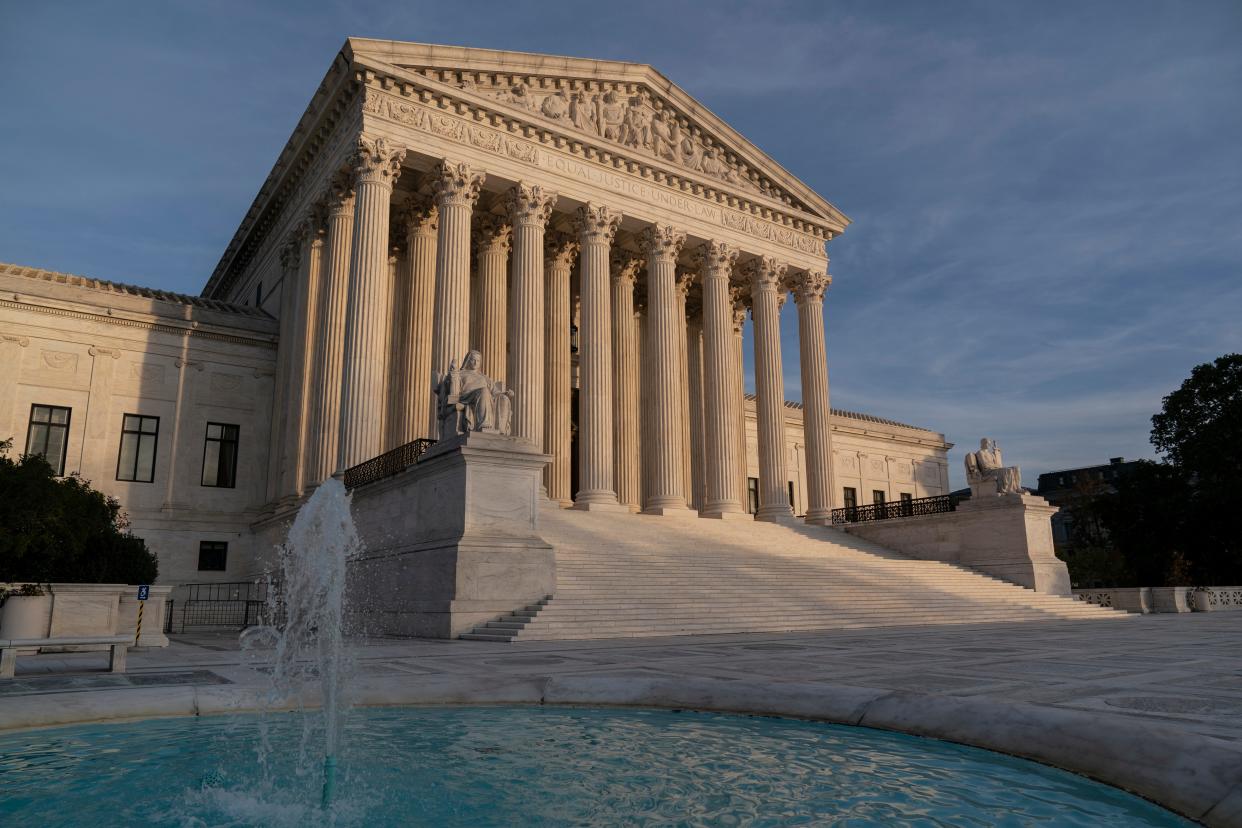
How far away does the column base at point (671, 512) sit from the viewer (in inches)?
1208

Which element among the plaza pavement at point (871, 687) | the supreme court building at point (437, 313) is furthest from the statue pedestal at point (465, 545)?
the supreme court building at point (437, 313)

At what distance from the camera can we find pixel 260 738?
689 centimetres

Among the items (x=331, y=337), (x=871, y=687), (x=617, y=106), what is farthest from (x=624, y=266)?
(x=871, y=687)

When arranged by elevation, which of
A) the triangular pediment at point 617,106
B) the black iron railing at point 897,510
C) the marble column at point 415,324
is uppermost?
the triangular pediment at point 617,106

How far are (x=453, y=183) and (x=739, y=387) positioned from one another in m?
15.3

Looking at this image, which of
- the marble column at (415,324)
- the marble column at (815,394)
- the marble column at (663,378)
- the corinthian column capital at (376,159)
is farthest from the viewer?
the marble column at (815,394)

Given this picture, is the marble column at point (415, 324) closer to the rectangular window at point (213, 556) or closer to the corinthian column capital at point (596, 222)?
the corinthian column capital at point (596, 222)

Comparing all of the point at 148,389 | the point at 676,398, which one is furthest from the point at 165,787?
the point at 148,389

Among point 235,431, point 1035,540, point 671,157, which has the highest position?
point 671,157

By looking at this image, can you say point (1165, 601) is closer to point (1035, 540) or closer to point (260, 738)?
point (1035, 540)

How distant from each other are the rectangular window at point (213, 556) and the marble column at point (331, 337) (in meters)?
5.89

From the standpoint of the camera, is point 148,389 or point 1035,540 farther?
point 148,389

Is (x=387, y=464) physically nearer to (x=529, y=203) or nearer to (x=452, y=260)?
(x=452, y=260)

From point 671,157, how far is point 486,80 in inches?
344
